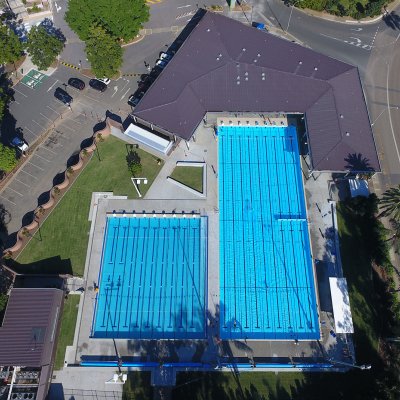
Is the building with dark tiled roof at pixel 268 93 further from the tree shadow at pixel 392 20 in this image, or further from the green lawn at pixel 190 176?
the tree shadow at pixel 392 20

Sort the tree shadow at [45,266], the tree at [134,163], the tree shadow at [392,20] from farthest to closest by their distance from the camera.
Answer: the tree shadow at [392,20], the tree at [134,163], the tree shadow at [45,266]

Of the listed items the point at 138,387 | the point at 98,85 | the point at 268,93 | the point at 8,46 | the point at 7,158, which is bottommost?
the point at 138,387

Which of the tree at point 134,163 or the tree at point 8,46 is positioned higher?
the tree at point 8,46

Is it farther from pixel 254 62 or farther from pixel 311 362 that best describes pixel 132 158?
pixel 311 362

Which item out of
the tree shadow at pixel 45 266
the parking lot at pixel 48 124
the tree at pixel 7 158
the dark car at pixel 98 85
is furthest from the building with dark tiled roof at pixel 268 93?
the tree shadow at pixel 45 266

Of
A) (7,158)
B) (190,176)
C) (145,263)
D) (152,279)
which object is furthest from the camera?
(190,176)

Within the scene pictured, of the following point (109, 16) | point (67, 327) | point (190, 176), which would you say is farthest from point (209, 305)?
point (109, 16)

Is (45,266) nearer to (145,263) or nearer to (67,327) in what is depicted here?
(67,327)
